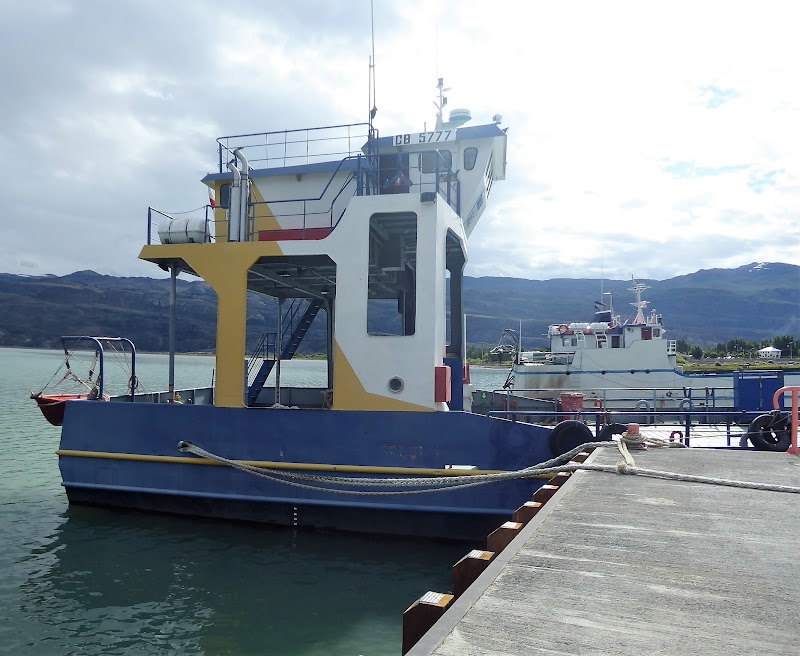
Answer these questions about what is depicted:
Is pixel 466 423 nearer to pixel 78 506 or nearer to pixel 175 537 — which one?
pixel 175 537

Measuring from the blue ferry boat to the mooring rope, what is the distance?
Result: 0.05m

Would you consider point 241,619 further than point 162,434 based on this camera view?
No

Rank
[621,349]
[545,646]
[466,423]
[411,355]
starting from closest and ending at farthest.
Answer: [545,646]
[466,423]
[411,355]
[621,349]

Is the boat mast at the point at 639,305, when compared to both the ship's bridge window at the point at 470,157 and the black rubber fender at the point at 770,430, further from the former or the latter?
the black rubber fender at the point at 770,430

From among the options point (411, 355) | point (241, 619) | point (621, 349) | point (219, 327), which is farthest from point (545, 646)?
point (621, 349)

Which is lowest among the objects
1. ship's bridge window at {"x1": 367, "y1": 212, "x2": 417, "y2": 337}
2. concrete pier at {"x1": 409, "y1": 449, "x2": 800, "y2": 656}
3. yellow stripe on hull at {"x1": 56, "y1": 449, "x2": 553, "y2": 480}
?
yellow stripe on hull at {"x1": 56, "y1": 449, "x2": 553, "y2": 480}

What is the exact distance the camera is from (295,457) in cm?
766

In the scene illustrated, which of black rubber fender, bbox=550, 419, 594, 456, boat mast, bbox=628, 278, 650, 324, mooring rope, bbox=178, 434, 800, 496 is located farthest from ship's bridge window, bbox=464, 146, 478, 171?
boat mast, bbox=628, 278, 650, 324

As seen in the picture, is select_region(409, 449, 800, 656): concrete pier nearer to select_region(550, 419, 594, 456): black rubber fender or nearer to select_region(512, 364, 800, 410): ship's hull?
select_region(550, 419, 594, 456): black rubber fender

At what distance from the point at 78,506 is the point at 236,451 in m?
2.92

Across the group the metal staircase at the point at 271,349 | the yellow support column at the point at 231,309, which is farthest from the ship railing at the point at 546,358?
the yellow support column at the point at 231,309

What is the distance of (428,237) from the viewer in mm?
7746

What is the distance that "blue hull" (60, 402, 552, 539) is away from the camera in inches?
285

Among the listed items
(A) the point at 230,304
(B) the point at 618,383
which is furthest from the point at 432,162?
(B) the point at 618,383
